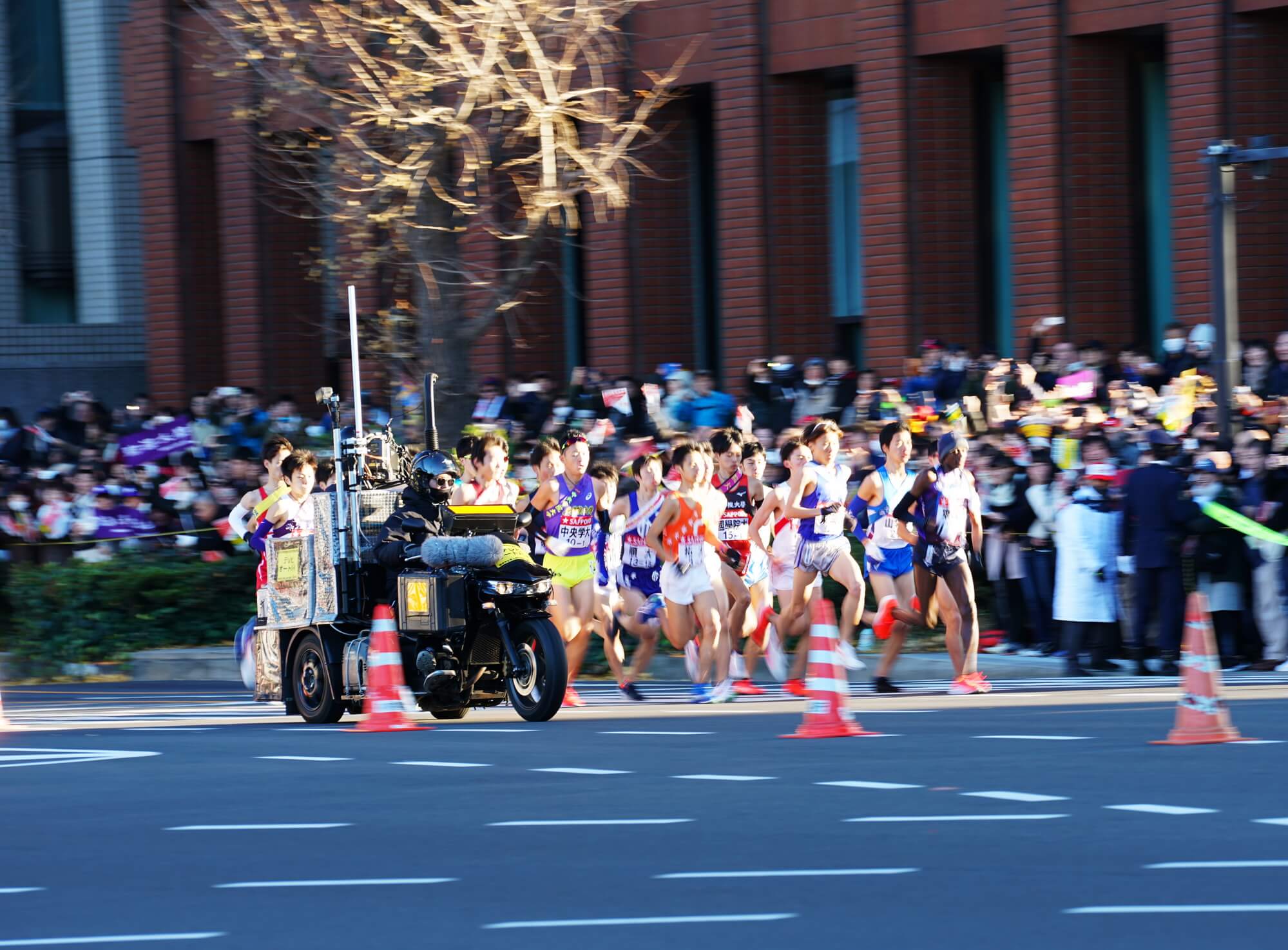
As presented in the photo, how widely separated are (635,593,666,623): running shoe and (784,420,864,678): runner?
1033mm

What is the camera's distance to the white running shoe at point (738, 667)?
16.8 m

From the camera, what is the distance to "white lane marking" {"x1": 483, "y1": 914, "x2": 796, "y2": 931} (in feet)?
24.2

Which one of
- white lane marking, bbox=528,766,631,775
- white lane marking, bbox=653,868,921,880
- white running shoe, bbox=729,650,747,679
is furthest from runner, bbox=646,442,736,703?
white lane marking, bbox=653,868,921,880

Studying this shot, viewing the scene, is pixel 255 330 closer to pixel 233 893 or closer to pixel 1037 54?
pixel 1037 54

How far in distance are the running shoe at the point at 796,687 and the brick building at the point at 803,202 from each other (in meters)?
9.27

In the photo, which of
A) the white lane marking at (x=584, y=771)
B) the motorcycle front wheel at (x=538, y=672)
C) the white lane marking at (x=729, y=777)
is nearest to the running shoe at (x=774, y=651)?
the motorcycle front wheel at (x=538, y=672)

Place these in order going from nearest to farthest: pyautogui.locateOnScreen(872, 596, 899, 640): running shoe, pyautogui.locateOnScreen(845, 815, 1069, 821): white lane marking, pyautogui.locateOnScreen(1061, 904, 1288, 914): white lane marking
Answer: pyautogui.locateOnScreen(1061, 904, 1288, 914): white lane marking, pyautogui.locateOnScreen(845, 815, 1069, 821): white lane marking, pyautogui.locateOnScreen(872, 596, 899, 640): running shoe

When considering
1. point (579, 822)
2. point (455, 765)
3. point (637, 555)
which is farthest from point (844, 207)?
point (579, 822)

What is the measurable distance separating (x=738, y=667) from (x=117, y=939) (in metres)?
9.79

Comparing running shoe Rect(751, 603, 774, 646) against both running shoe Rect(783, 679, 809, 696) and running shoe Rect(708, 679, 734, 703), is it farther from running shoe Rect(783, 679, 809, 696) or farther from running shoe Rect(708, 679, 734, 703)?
running shoe Rect(708, 679, 734, 703)

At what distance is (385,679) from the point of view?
1417 cm

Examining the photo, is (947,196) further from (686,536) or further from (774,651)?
(686,536)

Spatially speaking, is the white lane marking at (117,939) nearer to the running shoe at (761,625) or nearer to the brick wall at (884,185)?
the running shoe at (761,625)

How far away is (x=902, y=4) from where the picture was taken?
2664cm
